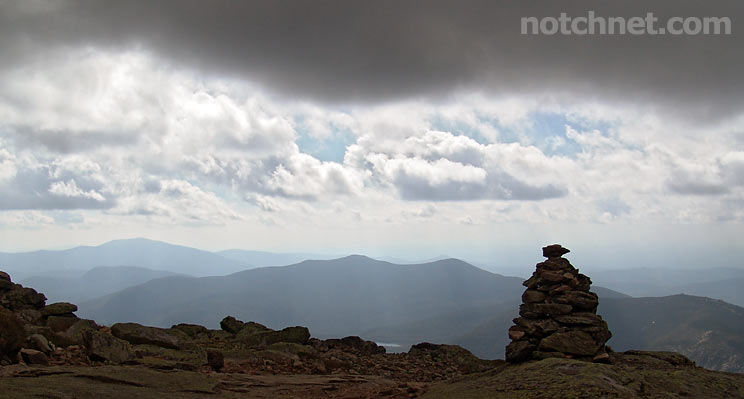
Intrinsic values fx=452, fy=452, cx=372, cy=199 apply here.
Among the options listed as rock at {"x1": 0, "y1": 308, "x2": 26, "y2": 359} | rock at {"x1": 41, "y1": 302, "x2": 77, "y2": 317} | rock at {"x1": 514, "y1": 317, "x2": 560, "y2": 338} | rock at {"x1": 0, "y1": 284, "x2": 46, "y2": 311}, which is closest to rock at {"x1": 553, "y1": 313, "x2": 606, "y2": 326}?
rock at {"x1": 514, "y1": 317, "x2": 560, "y2": 338}

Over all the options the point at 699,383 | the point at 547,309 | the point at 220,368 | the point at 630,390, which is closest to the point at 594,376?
the point at 630,390

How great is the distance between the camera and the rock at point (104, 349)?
25359mm

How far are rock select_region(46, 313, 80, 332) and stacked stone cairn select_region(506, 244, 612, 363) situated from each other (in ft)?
118

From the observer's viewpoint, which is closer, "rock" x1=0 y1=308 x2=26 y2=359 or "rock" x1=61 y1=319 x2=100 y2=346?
"rock" x1=0 y1=308 x2=26 y2=359

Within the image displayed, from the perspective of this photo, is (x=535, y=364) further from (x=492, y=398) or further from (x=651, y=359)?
(x=651, y=359)

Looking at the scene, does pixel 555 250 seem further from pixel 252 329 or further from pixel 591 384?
pixel 252 329

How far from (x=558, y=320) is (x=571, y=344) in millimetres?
1910

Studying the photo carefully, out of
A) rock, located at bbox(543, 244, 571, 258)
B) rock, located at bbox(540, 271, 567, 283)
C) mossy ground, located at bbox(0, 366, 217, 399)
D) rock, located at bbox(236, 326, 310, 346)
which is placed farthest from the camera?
rock, located at bbox(236, 326, 310, 346)

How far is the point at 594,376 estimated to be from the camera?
18484 millimetres

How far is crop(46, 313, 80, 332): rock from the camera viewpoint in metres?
37.9

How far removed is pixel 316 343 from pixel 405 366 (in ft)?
37.1

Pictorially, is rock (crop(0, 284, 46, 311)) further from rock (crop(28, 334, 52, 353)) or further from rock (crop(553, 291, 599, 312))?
rock (crop(553, 291, 599, 312))

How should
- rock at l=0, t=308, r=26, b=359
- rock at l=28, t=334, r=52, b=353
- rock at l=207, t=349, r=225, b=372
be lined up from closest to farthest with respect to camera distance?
1. rock at l=0, t=308, r=26, b=359
2. rock at l=28, t=334, r=52, b=353
3. rock at l=207, t=349, r=225, b=372

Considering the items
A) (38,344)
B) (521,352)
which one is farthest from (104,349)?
(521,352)
